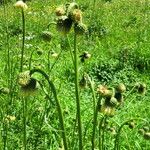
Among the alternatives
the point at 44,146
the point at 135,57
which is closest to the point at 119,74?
the point at 135,57

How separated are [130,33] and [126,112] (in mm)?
3430

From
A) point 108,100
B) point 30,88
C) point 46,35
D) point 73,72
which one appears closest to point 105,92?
point 108,100

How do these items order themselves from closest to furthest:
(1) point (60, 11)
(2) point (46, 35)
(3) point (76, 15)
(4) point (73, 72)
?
(3) point (76, 15) → (1) point (60, 11) → (2) point (46, 35) → (4) point (73, 72)

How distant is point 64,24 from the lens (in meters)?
1.47

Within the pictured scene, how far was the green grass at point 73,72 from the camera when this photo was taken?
318cm

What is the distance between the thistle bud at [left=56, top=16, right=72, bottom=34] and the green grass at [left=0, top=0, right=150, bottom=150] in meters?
0.52

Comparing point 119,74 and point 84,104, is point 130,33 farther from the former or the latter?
point 84,104

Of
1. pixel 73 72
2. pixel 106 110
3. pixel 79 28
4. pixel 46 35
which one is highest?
pixel 73 72

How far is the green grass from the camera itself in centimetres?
318

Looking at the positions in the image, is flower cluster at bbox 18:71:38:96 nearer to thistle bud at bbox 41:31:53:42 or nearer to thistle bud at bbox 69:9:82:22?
thistle bud at bbox 69:9:82:22

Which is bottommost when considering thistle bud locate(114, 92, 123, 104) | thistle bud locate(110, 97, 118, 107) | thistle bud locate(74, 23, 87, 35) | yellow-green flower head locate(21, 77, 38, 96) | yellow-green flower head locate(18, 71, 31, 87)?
thistle bud locate(110, 97, 118, 107)

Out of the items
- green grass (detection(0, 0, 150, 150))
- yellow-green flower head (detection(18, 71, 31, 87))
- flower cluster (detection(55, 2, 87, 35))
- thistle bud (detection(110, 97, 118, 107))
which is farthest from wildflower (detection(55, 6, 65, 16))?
green grass (detection(0, 0, 150, 150))

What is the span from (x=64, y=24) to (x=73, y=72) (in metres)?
4.42

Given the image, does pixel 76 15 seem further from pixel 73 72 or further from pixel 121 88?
pixel 73 72
